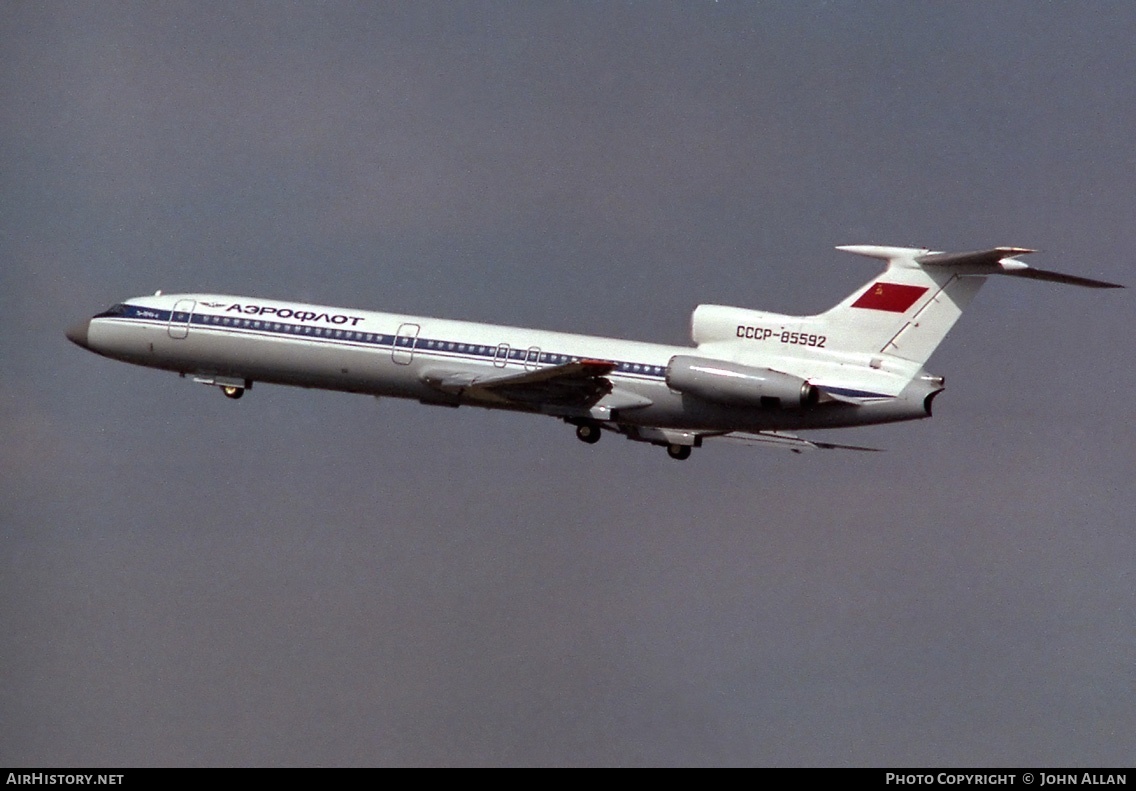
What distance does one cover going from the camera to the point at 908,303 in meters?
56.1

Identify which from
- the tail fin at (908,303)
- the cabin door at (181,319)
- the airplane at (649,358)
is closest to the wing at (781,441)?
the airplane at (649,358)

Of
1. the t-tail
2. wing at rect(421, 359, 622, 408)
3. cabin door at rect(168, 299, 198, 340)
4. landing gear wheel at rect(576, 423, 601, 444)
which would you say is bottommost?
landing gear wheel at rect(576, 423, 601, 444)

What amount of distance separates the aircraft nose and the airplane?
228 centimetres

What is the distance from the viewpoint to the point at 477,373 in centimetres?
5822

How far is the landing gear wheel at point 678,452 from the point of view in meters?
60.3

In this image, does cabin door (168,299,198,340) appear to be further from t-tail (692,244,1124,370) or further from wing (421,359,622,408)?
t-tail (692,244,1124,370)

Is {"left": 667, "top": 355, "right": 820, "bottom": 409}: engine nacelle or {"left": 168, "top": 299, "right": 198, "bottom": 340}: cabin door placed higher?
{"left": 168, "top": 299, "right": 198, "bottom": 340}: cabin door

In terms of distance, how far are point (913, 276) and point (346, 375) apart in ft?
53.1

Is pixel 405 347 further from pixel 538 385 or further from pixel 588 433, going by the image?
pixel 588 433

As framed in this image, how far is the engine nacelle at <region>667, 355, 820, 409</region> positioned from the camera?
55219 millimetres

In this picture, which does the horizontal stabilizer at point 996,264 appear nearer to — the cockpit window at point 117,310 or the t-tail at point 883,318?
the t-tail at point 883,318

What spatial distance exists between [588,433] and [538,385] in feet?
9.57

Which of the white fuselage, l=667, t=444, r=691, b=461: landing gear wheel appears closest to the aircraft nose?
the white fuselage

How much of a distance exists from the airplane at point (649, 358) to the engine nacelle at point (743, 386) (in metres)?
0.04
